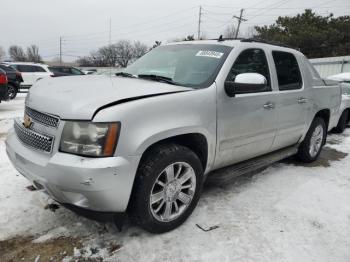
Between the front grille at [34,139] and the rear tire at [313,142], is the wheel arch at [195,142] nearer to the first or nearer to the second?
the front grille at [34,139]

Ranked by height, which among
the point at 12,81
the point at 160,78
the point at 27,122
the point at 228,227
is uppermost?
the point at 160,78

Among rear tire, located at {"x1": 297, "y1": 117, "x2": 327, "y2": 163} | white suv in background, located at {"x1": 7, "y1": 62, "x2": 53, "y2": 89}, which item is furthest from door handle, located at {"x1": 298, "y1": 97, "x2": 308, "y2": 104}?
white suv in background, located at {"x1": 7, "y1": 62, "x2": 53, "y2": 89}

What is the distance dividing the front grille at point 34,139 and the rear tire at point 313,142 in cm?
384

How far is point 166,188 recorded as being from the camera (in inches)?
116

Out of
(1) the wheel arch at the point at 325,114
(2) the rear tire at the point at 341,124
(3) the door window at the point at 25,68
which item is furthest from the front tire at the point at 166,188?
(3) the door window at the point at 25,68

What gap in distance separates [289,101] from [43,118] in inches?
116

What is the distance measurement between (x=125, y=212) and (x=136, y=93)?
3.14ft

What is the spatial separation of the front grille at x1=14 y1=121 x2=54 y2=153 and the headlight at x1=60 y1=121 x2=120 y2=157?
23 centimetres

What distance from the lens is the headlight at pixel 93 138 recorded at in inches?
96.7

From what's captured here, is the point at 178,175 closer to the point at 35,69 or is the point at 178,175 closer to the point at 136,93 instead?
the point at 136,93

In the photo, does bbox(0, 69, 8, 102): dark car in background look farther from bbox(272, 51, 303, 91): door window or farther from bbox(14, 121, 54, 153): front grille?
bbox(272, 51, 303, 91): door window

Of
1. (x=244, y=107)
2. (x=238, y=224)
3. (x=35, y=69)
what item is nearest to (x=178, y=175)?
(x=238, y=224)

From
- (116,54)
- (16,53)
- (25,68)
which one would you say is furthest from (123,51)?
(25,68)

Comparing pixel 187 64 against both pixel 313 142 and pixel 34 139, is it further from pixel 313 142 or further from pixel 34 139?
pixel 313 142
